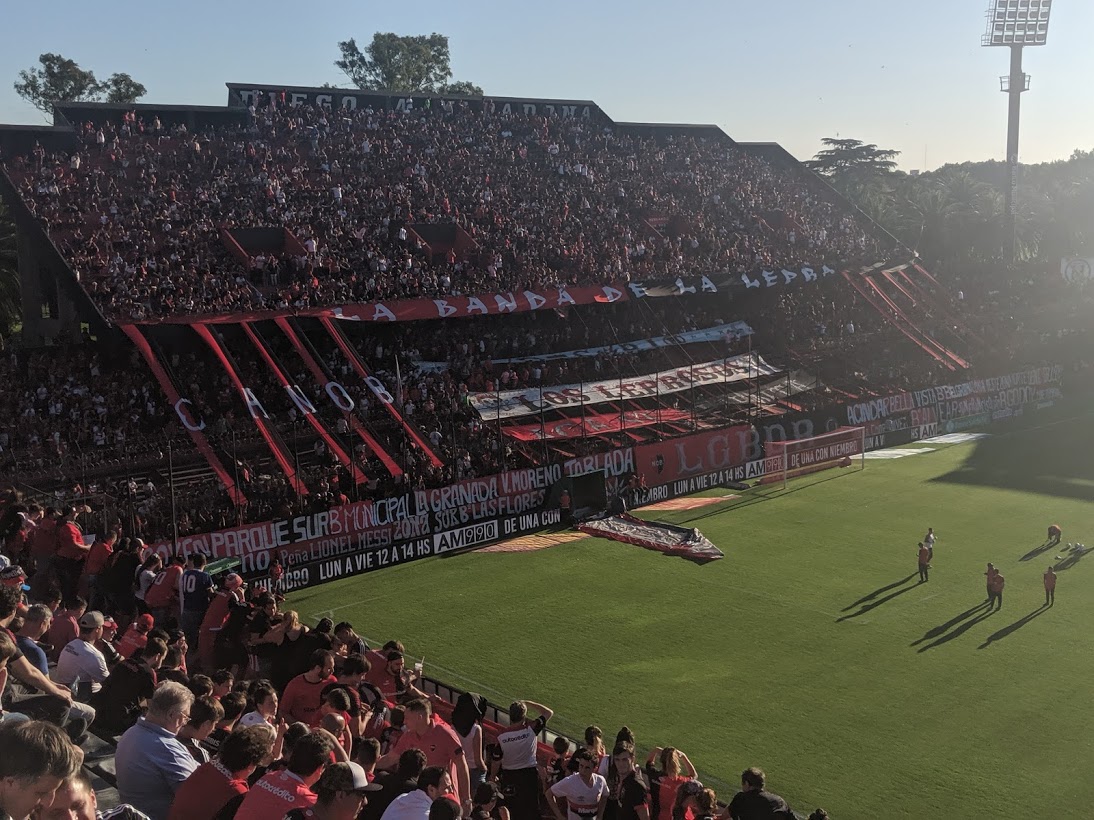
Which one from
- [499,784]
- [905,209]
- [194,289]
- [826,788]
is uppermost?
[905,209]

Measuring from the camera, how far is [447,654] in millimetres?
24984

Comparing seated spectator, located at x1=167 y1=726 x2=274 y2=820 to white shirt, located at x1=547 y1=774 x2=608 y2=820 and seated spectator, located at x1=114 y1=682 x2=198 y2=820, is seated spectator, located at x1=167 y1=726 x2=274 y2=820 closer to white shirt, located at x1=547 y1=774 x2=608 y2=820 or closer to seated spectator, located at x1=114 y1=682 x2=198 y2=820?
seated spectator, located at x1=114 y1=682 x2=198 y2=820

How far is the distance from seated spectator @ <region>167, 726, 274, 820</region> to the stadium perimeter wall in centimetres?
2119

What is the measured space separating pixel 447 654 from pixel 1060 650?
13.3 m

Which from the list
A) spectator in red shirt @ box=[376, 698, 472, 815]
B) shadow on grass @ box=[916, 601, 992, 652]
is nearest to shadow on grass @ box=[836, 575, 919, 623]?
shadow on grass @ box=[916, 601, 992, 652]

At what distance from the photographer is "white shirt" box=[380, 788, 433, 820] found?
7441 millimetres

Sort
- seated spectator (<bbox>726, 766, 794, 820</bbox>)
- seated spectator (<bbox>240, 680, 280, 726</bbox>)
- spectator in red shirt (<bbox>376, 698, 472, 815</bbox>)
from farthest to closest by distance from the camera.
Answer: seated spectator (<bbox>726, 766, 794, 820</bbox>) < spectator in red shirt (<bbox>376, 698, 472, 815</bbox>) < seated spectator (<bbox>240, 680, 280, 726</bbox>)

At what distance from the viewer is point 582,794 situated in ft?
39.1

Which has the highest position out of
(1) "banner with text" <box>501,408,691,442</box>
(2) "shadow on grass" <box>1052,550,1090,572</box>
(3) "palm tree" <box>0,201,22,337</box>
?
(3) "palm tree" <box>0,201,22,337</box>

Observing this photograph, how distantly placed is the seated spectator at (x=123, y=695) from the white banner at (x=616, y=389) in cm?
2901

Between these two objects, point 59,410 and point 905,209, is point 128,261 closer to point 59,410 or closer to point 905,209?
point 59,410

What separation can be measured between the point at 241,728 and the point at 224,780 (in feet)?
1.12

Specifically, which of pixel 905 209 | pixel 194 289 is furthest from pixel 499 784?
pixel 905 209

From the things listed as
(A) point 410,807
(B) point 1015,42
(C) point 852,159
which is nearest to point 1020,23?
(B) point 1015,42
